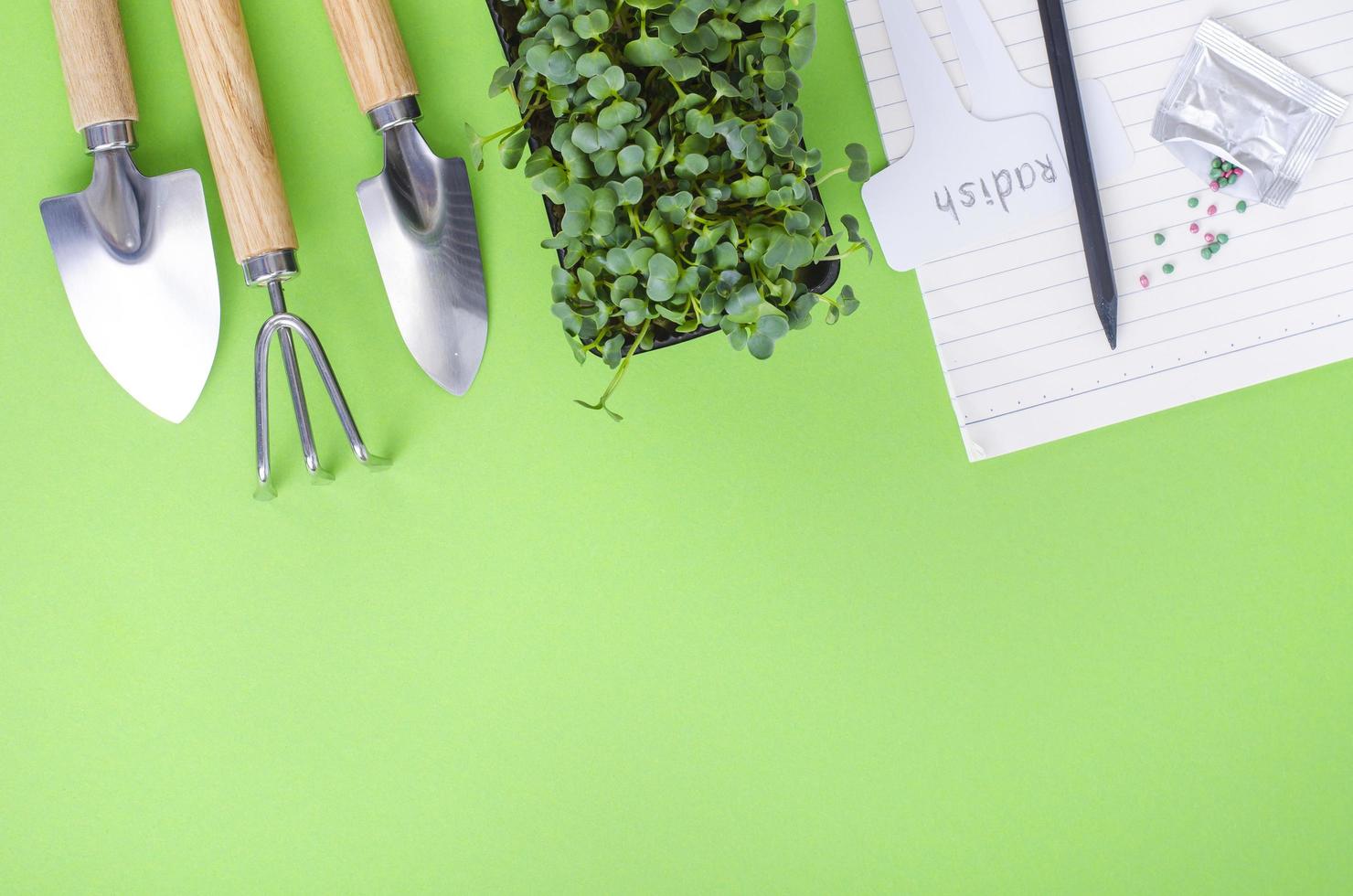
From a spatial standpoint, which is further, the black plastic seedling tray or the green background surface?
the green background surface

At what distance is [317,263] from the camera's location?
725 millimetres

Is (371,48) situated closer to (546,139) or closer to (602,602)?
(546,139)

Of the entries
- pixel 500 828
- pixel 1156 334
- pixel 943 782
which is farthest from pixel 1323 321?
pixel 500 828

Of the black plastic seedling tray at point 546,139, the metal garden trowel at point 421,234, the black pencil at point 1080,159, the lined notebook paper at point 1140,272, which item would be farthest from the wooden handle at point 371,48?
the black pencil at point 1080,159

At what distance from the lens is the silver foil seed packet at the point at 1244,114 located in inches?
28.3

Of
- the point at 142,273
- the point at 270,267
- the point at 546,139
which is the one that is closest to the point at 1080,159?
the point at 546,139

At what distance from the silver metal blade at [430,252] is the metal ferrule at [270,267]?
0.07m

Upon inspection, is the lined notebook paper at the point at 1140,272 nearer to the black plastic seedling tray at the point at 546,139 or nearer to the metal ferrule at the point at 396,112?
the black plastic seedling tray at the point at 546,139

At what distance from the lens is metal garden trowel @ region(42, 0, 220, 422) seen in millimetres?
663

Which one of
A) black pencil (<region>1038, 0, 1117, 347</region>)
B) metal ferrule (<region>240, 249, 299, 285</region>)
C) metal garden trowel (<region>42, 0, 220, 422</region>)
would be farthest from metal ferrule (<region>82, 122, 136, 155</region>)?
black pencil (<region>1038, 0, 1117, 347</region>)

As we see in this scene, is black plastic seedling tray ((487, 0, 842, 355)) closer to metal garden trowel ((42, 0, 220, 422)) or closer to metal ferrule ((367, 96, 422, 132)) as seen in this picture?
metal ferrule ((367, 96, 422, 132))

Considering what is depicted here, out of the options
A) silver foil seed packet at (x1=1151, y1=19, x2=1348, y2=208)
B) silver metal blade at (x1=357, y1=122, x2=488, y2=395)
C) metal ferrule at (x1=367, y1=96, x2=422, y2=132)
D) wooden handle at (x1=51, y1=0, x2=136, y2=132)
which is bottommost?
silver foil seed packet at (x1=1151, y1=19, x2=1348, y2=208)

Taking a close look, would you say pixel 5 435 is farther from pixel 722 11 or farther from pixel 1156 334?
pixel 1156 334

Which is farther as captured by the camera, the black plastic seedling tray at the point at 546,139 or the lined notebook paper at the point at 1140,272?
the lined notebook paper at the point at 1140,272
